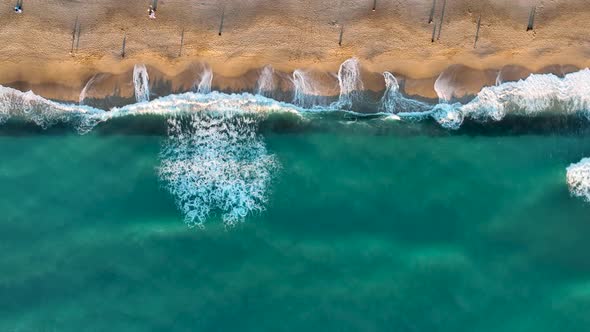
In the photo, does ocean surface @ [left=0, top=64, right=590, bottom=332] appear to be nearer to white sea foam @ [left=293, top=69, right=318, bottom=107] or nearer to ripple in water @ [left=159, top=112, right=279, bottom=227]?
ripple in water @ [left=159, top=112, right=279, bottom=227]

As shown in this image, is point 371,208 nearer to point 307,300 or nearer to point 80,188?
point 307,300

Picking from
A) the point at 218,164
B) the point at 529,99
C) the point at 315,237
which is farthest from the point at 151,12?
the point at 529,99

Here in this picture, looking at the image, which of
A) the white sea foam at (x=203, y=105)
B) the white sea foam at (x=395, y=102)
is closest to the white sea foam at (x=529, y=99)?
the white sea foam at (x=395, y=102)

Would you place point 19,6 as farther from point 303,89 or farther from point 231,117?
point 303,89

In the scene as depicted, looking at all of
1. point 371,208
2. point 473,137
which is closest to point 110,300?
point 371,208

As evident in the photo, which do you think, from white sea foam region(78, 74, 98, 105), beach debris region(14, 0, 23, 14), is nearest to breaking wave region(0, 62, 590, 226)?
white sea foam region(78, 74, 98, 105)
